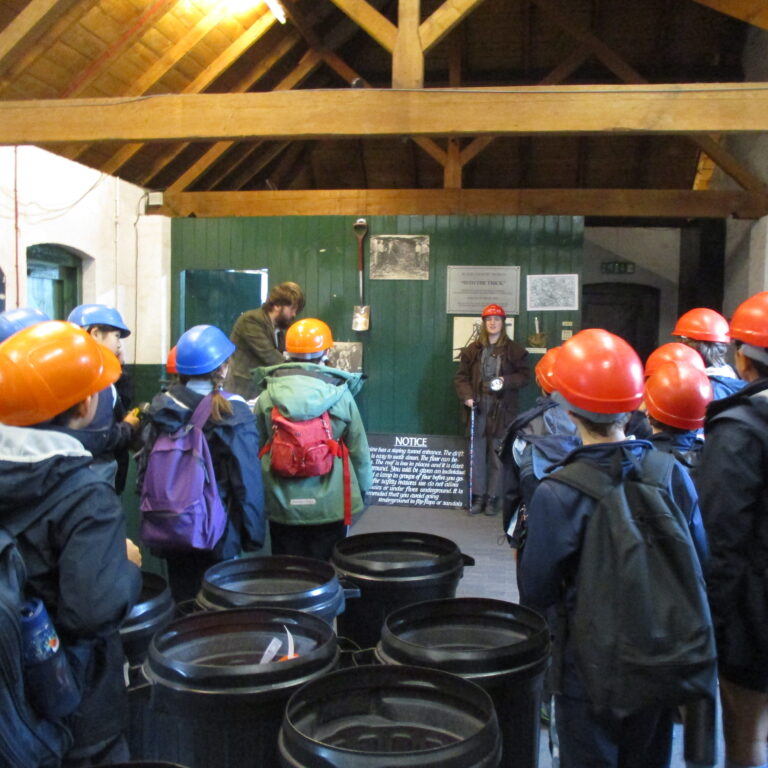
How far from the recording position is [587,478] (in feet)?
5.70

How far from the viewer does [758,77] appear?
7.60 m

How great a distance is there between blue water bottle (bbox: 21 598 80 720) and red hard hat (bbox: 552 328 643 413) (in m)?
1.28

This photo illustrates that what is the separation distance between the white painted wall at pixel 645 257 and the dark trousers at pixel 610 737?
892 centimetres

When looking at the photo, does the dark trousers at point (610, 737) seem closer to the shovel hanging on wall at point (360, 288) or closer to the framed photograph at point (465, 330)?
the framed photograph at point (465, 330)

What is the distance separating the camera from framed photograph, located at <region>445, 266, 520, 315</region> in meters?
6.98

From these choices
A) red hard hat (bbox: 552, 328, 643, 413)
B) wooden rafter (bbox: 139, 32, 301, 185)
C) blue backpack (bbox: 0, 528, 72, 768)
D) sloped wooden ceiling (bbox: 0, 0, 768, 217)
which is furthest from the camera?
wooden rafter (bbox: 139, 32, 301, 185)

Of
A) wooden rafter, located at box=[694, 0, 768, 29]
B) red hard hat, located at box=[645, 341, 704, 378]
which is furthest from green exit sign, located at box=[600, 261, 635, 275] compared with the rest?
red hard hat, located at box=[645, 341, 704, 378]

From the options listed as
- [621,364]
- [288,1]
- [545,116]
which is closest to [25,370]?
[621,364]

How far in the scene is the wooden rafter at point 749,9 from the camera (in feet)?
17.0

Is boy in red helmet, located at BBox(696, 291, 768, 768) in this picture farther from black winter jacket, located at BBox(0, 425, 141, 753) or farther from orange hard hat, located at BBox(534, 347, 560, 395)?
black winter jacket, located at BBox(0, 425, 141, 753)

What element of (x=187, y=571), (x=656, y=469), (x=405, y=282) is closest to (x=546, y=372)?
(x=656, y=469)

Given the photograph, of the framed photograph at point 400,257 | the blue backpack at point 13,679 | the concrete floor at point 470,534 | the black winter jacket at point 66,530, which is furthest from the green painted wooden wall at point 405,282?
the blue backpack at point 13,679

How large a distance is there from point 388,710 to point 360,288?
570 cm

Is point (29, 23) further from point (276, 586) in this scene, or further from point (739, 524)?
point (739, 524)
